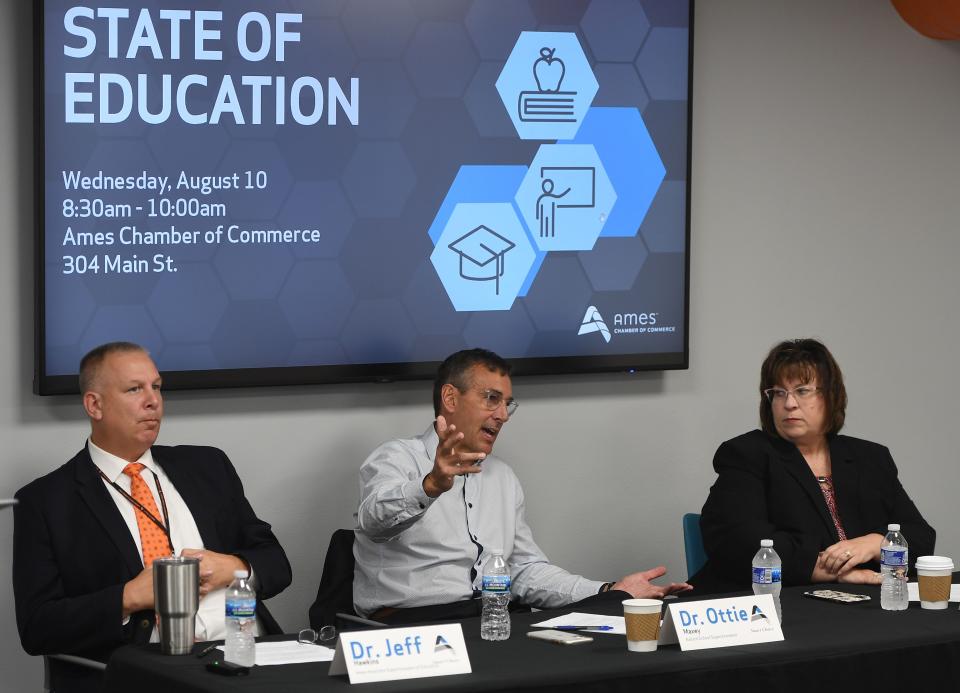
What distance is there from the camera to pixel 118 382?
350 centimetres

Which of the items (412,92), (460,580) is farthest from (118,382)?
(412,92)

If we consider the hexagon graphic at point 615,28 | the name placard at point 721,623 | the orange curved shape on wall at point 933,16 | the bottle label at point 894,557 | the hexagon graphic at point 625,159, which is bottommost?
the name placard at point 721,623

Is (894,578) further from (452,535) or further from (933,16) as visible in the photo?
(933,16)

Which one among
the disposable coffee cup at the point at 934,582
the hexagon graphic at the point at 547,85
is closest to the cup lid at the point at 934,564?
the disposable coffee cup at the point at 934,582

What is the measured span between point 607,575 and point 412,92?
1813 millimetres

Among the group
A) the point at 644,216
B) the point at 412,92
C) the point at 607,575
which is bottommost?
the point at 607,575

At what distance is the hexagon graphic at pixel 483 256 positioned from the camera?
14.4 feet

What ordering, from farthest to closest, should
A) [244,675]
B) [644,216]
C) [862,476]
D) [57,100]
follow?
[644,216]
[862,476]
[57,100]
[244,675]

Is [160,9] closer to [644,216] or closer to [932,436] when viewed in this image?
[644,216]

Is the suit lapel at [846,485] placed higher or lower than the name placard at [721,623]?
higher

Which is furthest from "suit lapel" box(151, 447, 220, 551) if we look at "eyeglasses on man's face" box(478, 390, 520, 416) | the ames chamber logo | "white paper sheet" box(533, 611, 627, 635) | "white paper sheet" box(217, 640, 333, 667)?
the ames chamber logo

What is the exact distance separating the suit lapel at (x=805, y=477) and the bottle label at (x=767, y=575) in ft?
2.60

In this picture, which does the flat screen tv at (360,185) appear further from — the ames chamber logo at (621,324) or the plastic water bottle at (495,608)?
the plastic water bottle at (495,608)

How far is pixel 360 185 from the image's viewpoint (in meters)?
4.24
